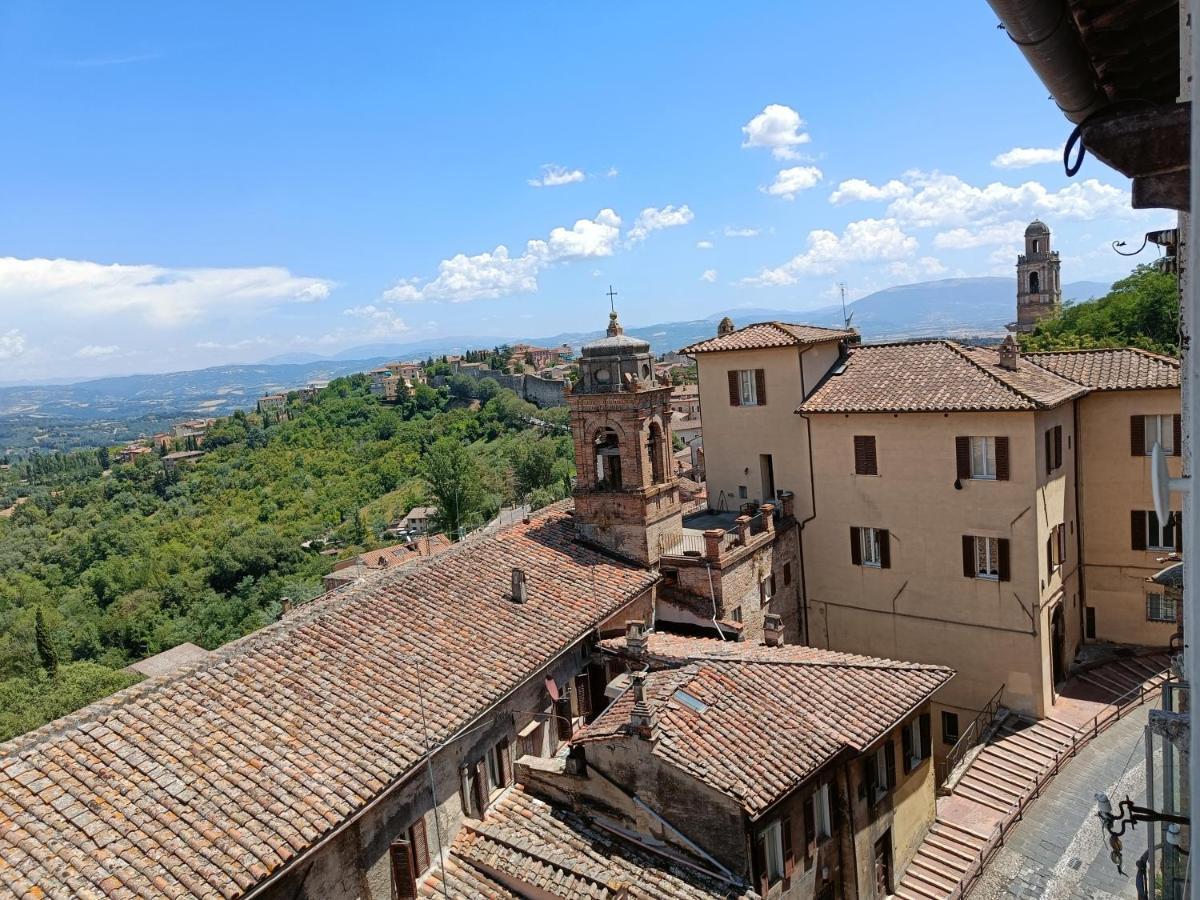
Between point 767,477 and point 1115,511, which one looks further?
point 767,477

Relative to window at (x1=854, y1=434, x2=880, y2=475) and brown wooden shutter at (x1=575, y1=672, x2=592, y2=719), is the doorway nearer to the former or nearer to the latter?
window at (x1=854, y1=434, x2=880, y2=475)

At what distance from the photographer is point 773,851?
587 inches

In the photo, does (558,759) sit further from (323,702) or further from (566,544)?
(566,544)

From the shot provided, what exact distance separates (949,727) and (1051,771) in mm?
3472

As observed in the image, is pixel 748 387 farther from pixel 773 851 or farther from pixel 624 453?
pixel 773 851

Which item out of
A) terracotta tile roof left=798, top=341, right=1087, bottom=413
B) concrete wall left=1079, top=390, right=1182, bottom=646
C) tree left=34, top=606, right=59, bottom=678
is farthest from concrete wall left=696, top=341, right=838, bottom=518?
tree left=34, top=606, right=59, bottom=678

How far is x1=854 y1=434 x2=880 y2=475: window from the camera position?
80.1ft

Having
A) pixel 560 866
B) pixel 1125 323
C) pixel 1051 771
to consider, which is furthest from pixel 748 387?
pixel 1125 323

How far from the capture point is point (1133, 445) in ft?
79.9

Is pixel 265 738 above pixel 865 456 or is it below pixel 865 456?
below

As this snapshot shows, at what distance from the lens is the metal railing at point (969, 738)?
869 inches

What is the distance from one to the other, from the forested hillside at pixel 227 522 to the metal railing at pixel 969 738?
34.7 m

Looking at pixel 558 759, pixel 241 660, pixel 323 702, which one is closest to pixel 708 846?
pixel 558 759

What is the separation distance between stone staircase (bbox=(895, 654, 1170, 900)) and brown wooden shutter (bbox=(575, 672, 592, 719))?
25.9 feet
